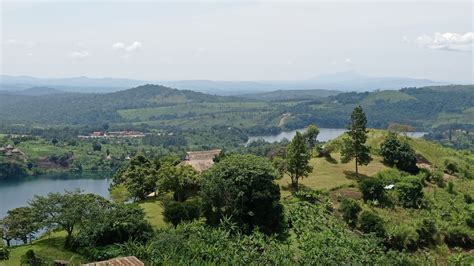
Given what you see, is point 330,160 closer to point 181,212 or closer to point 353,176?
point 353,176

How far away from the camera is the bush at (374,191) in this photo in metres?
32.3

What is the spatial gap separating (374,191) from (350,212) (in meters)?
3.93

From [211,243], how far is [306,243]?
5191 mm

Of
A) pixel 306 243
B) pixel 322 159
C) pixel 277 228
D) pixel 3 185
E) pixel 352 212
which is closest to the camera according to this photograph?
pixel 306 243

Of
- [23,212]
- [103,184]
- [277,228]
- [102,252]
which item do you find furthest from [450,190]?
[103,184]

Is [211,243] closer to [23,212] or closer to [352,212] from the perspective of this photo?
[352,212]

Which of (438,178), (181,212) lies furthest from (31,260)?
(438,178)

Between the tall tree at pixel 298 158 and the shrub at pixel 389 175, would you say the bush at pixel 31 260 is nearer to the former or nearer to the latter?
Answer: the tall tree at pixel 298 158

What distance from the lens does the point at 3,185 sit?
82875 millimetres

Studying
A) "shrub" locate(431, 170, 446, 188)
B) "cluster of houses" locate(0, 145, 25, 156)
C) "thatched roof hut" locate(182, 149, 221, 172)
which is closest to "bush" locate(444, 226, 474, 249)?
"shrub" locate(431, 170, 446, 188)

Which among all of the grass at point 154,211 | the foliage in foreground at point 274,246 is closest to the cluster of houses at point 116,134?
the grass at point 154,211

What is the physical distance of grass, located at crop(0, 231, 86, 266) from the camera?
77.7 ft

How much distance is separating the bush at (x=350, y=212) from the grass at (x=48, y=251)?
15369 mm

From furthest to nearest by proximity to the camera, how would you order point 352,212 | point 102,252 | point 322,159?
point 322,159 < point 352,212 < point 102,252
